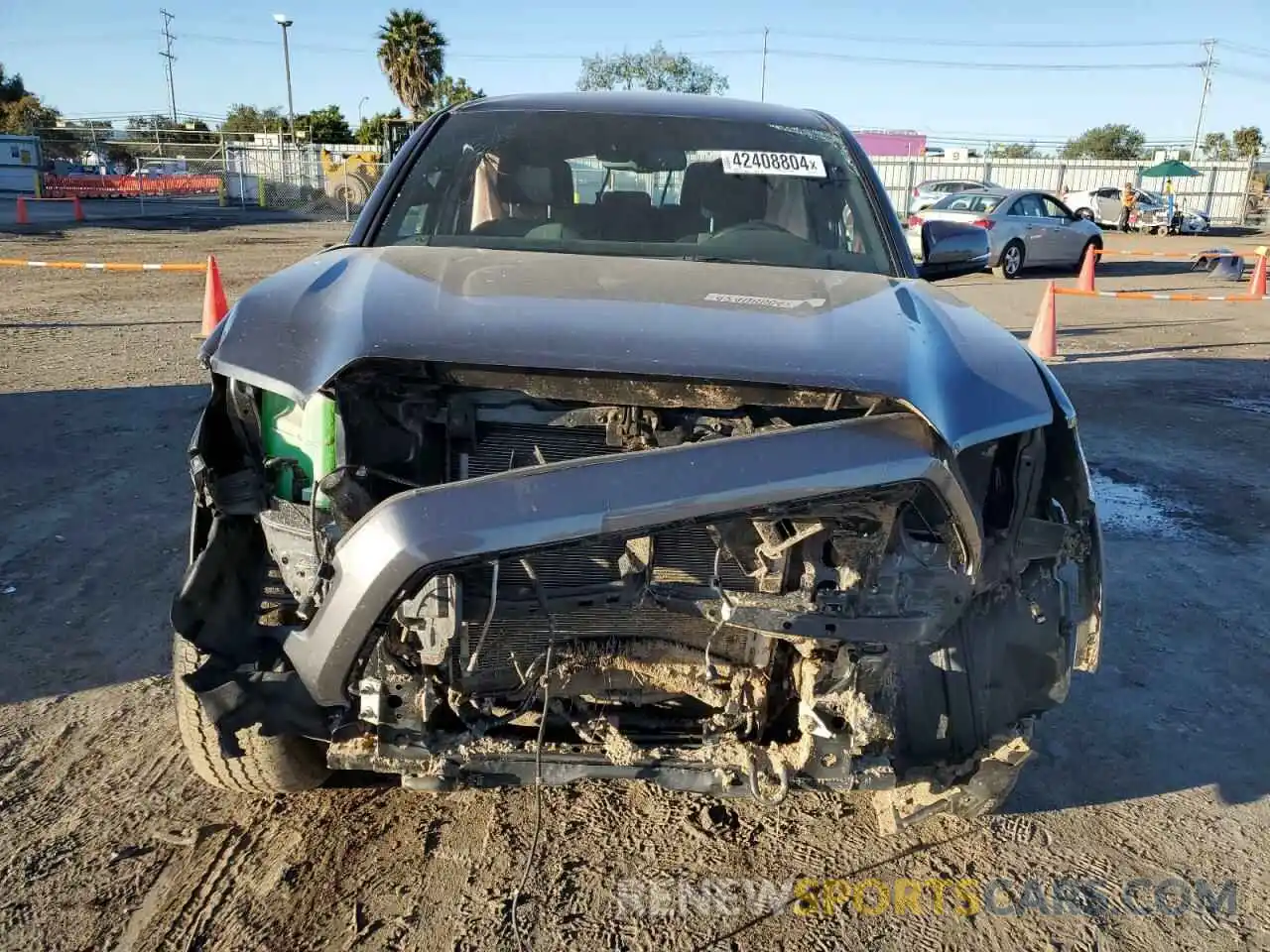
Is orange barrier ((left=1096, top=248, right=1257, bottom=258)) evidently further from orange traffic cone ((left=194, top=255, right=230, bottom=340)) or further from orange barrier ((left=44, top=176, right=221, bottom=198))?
orange barrier ((left=44, top=176, right=221, bottom=198))

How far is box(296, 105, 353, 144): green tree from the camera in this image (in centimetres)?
4944

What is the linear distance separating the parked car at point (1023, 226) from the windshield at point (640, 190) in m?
14.3

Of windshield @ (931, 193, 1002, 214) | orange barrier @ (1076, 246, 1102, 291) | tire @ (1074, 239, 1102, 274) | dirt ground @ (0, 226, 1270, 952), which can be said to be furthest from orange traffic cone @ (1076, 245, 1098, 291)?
dirt ground @ (0, 226, 1270, 952)

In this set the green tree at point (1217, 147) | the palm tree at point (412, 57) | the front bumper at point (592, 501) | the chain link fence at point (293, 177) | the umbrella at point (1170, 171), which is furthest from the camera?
the green tree at point (1217, 147)

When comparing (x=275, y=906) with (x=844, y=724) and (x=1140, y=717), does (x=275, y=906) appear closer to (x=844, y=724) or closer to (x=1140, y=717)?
→ (x=844, y=724)

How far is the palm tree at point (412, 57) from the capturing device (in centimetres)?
4428

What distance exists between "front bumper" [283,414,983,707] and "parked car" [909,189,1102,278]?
16111 millimetres

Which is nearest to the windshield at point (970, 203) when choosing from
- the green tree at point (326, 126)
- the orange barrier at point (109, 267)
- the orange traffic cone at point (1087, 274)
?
the orange traffic cone at point (1087, 274)

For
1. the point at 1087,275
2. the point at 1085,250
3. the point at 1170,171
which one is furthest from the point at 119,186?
the point at 1170,171

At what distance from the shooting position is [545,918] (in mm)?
2414

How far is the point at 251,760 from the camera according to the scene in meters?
2.66

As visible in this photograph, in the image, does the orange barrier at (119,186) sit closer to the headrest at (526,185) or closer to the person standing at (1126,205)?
the person standing at (1126,205)

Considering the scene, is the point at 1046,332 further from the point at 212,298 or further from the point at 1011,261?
the point at 1011,261

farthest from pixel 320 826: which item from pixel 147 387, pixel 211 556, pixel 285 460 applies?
pixel 147 387
